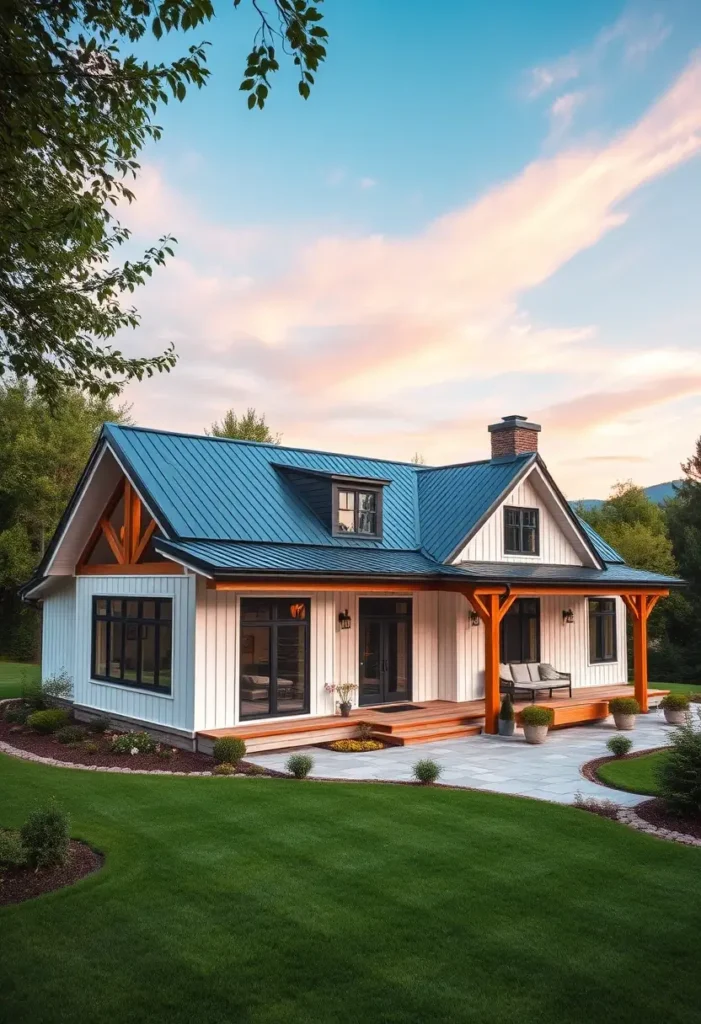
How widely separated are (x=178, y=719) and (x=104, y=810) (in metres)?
4.34

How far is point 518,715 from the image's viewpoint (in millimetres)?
16047

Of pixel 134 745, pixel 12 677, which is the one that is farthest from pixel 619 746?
pixel 12 677

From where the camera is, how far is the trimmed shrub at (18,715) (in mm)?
17406

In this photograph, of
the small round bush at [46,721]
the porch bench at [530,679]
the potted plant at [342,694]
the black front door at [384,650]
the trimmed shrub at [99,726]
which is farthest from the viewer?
the porch bench at [530,679]

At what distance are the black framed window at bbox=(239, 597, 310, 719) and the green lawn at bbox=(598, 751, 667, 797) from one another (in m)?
5.66

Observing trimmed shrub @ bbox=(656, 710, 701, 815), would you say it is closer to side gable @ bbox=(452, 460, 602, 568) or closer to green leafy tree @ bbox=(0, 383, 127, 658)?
side gable @ bbox=(452, 460, 602, 568)

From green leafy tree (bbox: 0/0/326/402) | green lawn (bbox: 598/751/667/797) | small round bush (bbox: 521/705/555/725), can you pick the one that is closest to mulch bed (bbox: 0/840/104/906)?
green leafy tree (bbox: 0/0/326/402)

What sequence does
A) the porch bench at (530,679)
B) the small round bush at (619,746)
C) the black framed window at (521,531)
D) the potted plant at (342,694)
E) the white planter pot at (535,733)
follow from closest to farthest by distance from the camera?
the small round bush at (619,746)
the white planter pot at (535,733)
the potted plant at (342,694)
the porch bench at (530,679)
the black framed window at (521,531)

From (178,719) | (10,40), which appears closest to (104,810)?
(178,719)

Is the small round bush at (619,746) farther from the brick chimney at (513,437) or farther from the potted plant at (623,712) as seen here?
the brick chimney at (513,437)

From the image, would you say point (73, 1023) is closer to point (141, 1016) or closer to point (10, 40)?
point (141, 1016)

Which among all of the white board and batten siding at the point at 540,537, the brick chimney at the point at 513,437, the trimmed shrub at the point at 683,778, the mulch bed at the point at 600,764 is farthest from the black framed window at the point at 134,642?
the brick chimney at the point at 513,437

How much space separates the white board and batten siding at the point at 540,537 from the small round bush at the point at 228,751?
7277 millimetres

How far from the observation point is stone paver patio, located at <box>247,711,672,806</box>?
1126cm
